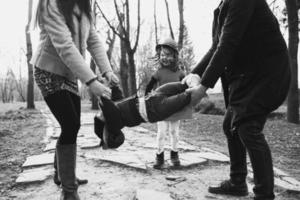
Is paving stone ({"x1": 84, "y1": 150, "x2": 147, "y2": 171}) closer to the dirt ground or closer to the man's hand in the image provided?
the dirt ground

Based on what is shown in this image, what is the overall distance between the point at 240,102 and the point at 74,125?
4.49 feet

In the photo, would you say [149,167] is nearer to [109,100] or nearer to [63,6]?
[109,100]

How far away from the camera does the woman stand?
2420 mm

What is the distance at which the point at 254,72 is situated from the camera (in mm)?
2465

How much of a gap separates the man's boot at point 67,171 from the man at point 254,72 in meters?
1.23

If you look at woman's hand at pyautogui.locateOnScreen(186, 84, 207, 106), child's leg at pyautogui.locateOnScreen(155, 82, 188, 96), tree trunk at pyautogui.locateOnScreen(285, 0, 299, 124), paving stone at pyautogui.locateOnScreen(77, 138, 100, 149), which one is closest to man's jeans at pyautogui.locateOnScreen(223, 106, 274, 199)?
woman's hand at pyautogui.locateOnScreen(186, 84, 207, 106)

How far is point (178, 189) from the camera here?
309cm

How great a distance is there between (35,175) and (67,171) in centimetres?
104

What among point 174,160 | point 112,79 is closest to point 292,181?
point 174,160

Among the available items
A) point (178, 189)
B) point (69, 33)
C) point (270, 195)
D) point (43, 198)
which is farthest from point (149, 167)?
point (69, 33)

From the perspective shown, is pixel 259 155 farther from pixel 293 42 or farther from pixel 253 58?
pixel 293 42

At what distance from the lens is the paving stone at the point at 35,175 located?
334 centimetres

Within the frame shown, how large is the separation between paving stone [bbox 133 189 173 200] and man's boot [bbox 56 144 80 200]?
541 mm

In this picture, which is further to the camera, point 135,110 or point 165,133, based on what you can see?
point 165,133
